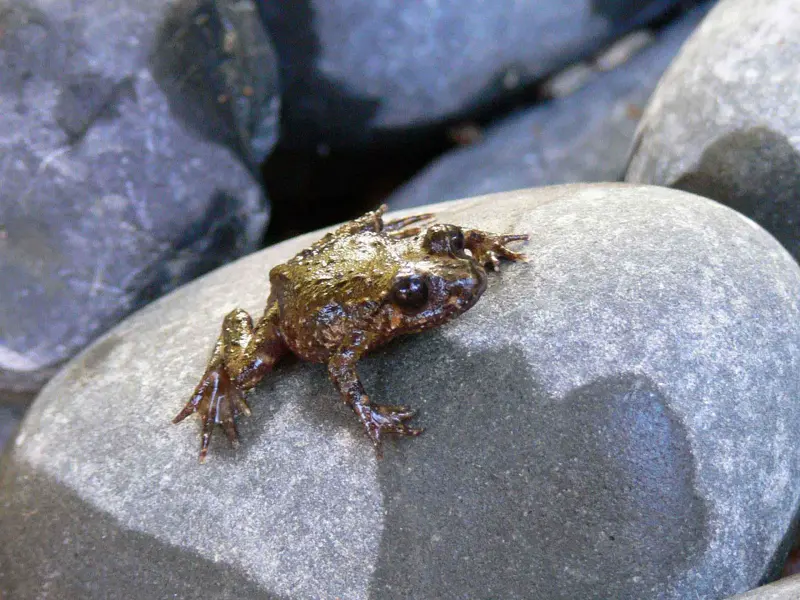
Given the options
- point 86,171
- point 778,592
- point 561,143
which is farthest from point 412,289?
point 561,143

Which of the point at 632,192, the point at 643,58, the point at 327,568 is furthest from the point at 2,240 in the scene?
the point at 643,58

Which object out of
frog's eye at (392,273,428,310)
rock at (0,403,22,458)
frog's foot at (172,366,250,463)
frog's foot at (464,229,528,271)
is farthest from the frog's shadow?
rock at (0,403,22,458)

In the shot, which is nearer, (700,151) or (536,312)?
(536,312)

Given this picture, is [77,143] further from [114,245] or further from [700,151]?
[700,151]

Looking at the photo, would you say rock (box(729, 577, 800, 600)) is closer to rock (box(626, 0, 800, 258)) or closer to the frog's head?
the frog's head

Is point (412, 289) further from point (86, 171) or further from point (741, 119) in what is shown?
point (86, 171)
